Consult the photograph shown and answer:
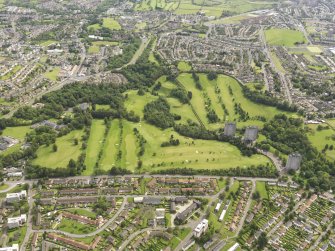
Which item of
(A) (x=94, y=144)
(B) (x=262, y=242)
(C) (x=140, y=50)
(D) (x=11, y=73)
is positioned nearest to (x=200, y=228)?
(B) (x=262, y=242)

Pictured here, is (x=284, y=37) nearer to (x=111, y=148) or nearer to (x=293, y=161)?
(x=293, y=161)

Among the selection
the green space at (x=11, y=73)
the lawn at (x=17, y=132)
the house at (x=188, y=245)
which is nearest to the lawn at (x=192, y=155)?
the house at (x=188, y=245)

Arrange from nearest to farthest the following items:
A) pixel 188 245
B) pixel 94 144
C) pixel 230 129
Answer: pixel 188 245 → pixel 94 144 → pixel 230 129

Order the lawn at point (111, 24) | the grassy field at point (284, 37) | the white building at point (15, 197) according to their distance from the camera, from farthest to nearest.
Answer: the lawn at point (111, 24), the grassy field at point (284, 37), the white building at point (15, 197)

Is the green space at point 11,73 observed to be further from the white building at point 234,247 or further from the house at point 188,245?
the white building at point 234,247

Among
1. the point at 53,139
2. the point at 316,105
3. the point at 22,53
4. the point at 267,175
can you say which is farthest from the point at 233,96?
the point at 22,53

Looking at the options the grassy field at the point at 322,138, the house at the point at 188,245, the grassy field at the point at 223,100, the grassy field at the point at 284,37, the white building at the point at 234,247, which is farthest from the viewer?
the grassy field at the point at 284,37

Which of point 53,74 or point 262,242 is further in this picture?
point 53,74
